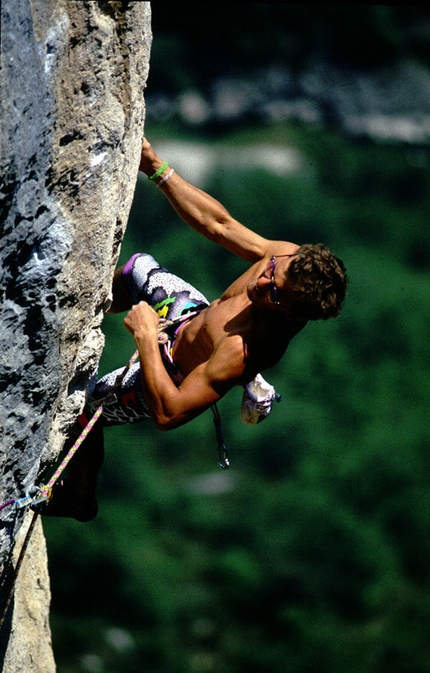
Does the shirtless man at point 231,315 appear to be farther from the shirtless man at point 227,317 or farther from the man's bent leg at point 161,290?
the man's bent leg at point 161,290

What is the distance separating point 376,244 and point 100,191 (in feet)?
28.6

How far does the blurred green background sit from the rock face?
261 inches

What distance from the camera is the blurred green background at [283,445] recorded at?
8703mm

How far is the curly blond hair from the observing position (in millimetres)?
2424

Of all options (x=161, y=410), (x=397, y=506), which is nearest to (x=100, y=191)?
(x=161, y=410)

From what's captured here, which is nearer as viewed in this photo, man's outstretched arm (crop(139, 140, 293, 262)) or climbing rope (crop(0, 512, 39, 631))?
climbing rope (crop(0, 512, 39, 631))

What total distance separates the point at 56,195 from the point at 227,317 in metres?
0.81

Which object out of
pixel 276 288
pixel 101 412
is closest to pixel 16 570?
pixel 101 412

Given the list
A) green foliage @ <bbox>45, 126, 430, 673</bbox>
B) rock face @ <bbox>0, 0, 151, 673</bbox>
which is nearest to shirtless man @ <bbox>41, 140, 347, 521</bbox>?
rock face @ <bbox>0, 0, 151, 673</bbox>

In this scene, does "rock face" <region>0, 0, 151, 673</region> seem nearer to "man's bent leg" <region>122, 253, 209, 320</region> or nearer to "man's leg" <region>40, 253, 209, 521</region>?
"man's leg" <region>40, 253, 209, 521</region>

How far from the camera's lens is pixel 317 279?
7.98ft

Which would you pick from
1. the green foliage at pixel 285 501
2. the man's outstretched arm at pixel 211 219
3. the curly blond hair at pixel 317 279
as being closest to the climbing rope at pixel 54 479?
the man's outstretched arm at pixel 211 219

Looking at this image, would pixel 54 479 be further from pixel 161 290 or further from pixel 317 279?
pixel 317 279

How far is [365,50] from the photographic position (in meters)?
10.5
